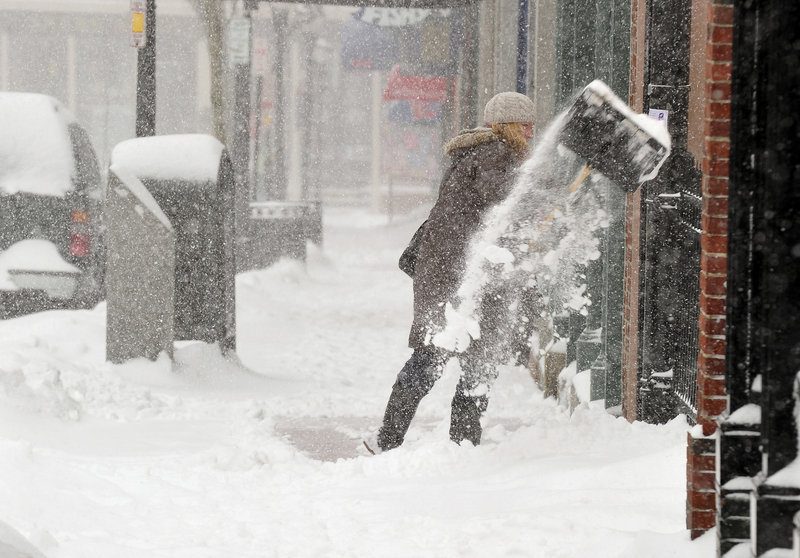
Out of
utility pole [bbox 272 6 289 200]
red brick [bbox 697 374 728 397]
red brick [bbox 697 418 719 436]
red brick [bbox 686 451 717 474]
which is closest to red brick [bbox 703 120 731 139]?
red brick [bbox 697 374 728 397]

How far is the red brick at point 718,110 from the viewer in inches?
137

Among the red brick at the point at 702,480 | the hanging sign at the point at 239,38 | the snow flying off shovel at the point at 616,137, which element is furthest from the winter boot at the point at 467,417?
the hanging sign at the point at 239,38

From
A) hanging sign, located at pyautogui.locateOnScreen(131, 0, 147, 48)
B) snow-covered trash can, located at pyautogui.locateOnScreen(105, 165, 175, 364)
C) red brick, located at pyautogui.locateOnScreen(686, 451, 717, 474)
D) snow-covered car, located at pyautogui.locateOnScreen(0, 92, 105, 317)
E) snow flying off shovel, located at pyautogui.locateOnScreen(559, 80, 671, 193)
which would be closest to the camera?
red brick, located at pyautogui.locateOnScreen(686, 451, 717, 474)

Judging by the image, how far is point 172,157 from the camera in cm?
825

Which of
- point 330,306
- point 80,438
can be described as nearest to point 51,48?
point 330,306

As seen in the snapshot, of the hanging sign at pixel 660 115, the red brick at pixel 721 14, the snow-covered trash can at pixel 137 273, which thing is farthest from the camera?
the snow-covered trash can at pixel 137 273

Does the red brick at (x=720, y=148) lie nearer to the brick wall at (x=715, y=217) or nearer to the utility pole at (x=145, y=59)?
the brick wall at (x=715, y=217)

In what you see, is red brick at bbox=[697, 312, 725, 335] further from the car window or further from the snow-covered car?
the car window

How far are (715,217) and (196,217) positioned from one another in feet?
18.0

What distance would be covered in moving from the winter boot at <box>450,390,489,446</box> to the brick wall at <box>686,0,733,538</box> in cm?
233

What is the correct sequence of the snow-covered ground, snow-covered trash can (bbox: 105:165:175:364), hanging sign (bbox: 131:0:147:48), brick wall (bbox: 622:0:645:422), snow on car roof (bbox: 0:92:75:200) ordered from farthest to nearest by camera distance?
hanging sign (bbox: 131:0:147:48) < snow on car roof (bbox: 0:92:75:200) < snow-covered trash can (bbox: 105:165:175:364) < brick wall (bbox: 622:0:645:422) < the snow-covered ground

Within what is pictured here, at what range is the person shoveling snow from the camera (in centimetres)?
562

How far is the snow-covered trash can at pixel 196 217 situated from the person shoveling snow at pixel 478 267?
2915 mm

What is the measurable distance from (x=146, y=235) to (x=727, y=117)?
5.08 metres
